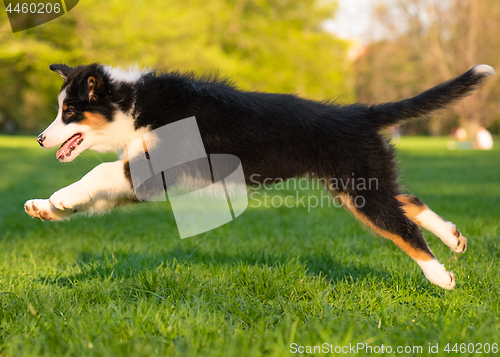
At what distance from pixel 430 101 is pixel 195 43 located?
1699 cm

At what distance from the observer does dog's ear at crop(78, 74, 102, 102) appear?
109 inches

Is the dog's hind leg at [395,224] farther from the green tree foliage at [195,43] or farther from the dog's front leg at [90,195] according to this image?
the green tree foliage at [195,43]

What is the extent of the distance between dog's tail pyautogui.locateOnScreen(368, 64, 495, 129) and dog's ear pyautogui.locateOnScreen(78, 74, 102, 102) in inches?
74.0

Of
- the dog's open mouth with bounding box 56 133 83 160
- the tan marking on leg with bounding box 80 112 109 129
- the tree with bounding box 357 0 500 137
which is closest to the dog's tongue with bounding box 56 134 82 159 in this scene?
the dog's open mouth with bounding box 56 133 83 160

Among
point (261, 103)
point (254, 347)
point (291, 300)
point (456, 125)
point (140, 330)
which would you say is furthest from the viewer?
point (456, 125)

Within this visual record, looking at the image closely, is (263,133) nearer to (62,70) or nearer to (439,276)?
(439,276)

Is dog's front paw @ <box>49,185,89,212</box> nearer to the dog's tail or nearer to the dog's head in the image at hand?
the dog's head

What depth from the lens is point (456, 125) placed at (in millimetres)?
47188

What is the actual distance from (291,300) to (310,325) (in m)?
0.42

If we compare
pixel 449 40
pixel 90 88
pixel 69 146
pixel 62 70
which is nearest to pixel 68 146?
pixel 69 146

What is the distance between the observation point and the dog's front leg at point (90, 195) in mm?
2531

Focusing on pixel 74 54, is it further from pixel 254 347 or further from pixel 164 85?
pixel 254 347

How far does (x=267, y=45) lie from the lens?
24031 mm

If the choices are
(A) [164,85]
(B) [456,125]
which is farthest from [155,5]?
(B) [456,125]
